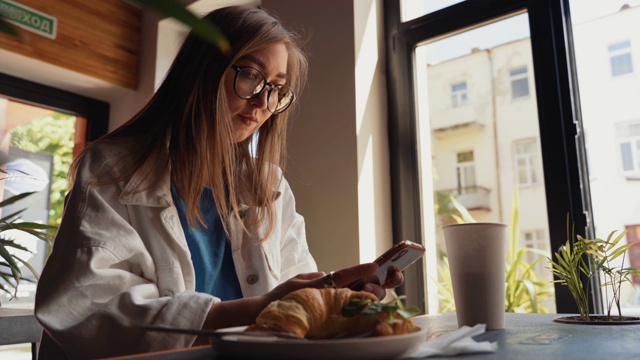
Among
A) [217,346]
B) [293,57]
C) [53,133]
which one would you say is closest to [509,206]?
[293,57]

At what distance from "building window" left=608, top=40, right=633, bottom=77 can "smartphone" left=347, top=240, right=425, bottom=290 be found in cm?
135

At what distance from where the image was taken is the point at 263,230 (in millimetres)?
1273

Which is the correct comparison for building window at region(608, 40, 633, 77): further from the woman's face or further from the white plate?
the white plate

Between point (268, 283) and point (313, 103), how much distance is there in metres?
1.26

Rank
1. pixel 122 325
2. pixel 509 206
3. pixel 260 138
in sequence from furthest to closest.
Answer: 1. pixel 509 206
2. pixel 260 138
3. pixel 122 325

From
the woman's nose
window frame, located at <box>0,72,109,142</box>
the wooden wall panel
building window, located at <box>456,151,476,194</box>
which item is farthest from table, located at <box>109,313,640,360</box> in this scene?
window frame, located at <box>0,72,109,142</box>

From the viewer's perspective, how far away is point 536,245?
192cm

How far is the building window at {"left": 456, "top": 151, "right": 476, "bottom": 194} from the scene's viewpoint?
2127mm

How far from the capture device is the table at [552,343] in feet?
1.69

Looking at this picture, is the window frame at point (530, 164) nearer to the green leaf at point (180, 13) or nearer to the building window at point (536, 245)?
the building window at point (536, 245)

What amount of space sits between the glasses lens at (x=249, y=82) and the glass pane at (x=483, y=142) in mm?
1152

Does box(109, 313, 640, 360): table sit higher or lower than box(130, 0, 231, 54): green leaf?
lower

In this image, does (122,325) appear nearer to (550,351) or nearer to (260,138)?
(550,351)

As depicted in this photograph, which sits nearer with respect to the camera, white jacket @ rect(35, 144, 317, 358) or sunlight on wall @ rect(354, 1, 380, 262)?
white jacket @ rect(35, 144, 317, 358)
